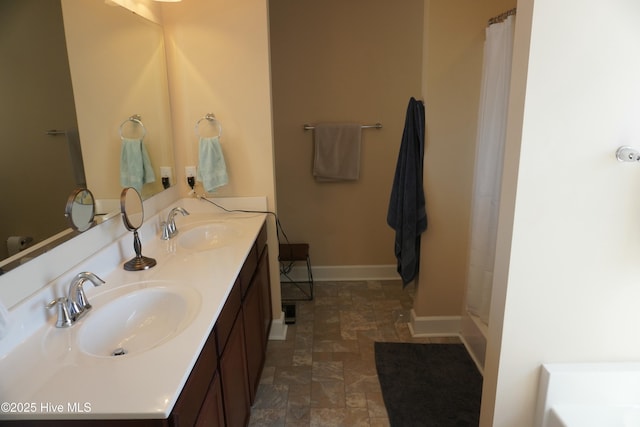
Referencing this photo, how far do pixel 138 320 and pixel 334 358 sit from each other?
1.45 meters

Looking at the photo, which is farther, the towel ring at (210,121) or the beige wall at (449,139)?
the towel ring at (210,121)

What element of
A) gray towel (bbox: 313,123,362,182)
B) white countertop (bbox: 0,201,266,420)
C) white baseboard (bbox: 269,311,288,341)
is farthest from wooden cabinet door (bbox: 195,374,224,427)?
gray towel (bbox: 313,123,362,182)

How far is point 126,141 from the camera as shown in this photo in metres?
1.97

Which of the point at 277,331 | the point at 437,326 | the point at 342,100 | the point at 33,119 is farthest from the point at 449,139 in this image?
the point at 33,119

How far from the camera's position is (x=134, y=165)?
203 centimetres

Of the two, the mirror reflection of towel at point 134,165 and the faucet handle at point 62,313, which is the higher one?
the mirror reflection of towel at point 134,165

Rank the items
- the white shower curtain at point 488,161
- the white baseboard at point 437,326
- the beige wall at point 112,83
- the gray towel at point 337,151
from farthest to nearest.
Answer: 1. the gray towel at point 337,151
2. the white baseboard at point 437,326
3. the white shower curtain at point 488,161
4. the beige wall at point 112,83

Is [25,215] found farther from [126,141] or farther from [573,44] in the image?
[573,44]

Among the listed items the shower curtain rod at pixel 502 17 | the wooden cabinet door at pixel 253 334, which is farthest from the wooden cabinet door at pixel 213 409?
the shower curtain rod at pixel 502 17

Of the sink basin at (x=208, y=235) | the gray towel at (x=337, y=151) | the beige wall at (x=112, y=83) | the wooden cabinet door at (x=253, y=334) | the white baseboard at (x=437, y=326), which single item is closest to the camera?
the beige wall at (x=112, y=83)

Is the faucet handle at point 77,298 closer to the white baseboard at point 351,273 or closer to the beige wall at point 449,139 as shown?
the beige wall at point 449,139

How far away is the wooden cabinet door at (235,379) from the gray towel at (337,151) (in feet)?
6.15

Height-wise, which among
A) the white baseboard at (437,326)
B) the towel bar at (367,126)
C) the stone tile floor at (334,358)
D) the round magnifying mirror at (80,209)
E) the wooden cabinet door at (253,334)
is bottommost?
the stone tile floor at (334,358)

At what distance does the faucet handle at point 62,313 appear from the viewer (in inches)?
48.9
